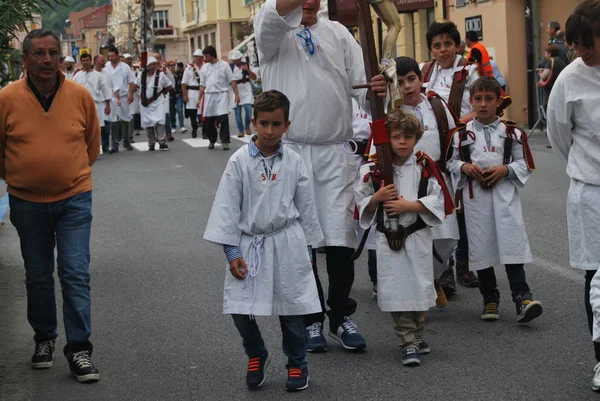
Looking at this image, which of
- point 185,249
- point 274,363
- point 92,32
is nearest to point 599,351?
point 274,363

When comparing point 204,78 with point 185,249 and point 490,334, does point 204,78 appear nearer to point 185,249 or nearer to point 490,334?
point 185,249

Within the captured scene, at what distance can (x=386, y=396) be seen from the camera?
555 centimetres

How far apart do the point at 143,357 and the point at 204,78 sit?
1687 cm

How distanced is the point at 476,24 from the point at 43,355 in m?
21.6

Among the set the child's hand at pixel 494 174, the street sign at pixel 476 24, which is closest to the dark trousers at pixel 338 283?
the child's hand at pixel 494 174

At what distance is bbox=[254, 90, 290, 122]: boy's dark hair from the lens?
5.66m

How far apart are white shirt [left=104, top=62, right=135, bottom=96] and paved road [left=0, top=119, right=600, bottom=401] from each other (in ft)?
43.1

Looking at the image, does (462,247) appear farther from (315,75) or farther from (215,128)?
(215,128)

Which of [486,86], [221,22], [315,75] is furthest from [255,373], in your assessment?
[221,22]

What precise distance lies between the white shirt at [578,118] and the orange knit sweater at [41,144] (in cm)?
263

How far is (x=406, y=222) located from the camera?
623 centimetres

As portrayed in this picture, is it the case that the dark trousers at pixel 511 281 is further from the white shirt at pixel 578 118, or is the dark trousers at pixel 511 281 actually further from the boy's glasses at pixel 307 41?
the boy's glasses at pixel 307 41

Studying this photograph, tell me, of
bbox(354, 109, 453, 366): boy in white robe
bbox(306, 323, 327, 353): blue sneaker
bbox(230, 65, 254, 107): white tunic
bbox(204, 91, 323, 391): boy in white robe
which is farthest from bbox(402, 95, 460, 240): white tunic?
bbox(230, 65, 254, 107): white tunic

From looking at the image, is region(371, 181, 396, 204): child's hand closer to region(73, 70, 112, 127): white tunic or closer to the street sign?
region(73, 70, 112, 127): white tunic
